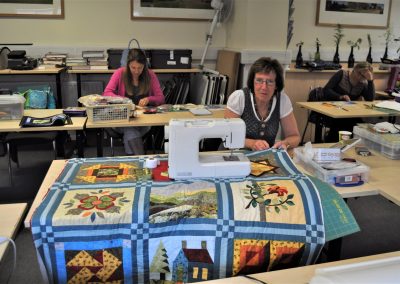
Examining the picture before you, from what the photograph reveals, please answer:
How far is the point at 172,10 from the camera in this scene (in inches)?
184

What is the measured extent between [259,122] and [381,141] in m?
0.71

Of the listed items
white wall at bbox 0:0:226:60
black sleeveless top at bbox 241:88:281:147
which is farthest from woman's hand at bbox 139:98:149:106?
white wall at bbox 0:0:226:60

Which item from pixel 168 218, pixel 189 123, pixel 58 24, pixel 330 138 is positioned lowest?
pixel 330 138

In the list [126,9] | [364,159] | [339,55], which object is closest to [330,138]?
[339,55]

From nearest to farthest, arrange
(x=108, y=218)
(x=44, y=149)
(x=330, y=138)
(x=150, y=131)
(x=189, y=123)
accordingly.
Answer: (x=108, y=218) → (x=189, y=123) → (x=150, y=131) → (x=330, y=138) → (x=44, y=149)

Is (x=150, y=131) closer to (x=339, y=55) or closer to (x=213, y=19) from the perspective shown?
(x=213, y=19)

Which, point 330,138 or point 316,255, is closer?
point 316,255

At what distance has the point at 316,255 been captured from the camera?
146 cm

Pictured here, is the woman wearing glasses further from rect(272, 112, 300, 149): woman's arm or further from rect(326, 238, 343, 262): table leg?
rect(326, 238, 343, 262): table leg

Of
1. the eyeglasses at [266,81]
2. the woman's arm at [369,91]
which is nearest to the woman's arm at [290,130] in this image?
the eyeglasses at [266,81]

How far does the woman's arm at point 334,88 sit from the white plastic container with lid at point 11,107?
117 inches

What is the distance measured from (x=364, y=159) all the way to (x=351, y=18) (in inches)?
143

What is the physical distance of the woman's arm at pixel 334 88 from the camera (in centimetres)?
410

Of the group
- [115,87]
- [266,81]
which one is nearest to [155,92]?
[115,87]
